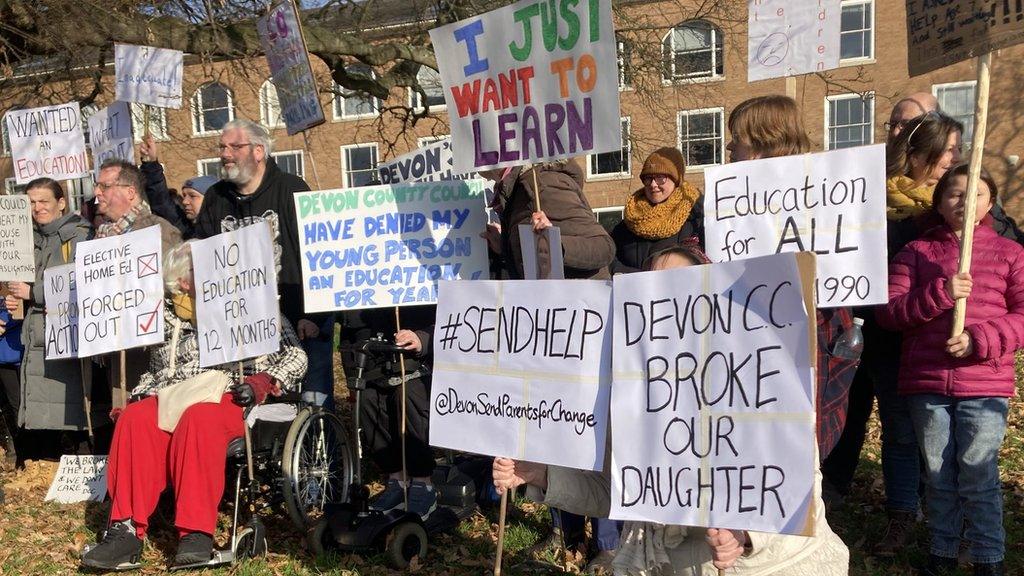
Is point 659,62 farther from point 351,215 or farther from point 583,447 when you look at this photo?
point 583,447

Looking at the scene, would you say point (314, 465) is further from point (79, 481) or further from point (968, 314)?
point (968, 314)

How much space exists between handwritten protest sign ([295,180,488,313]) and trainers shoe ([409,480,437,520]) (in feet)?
3.36

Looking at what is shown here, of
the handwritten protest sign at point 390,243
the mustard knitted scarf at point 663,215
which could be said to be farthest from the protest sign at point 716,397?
the handwritten protest sign at point 390,243

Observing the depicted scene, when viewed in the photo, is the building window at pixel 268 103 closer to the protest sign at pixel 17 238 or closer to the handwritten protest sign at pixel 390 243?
the protest sign at pixel 17 238

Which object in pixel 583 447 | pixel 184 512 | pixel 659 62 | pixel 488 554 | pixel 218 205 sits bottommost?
pixel 488 554

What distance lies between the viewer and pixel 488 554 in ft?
17.6

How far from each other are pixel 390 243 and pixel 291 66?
1787 mm

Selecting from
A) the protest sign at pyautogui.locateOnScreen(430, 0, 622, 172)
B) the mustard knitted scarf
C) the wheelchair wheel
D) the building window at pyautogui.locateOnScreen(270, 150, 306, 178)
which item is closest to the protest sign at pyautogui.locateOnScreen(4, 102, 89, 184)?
the wheelchair wheel

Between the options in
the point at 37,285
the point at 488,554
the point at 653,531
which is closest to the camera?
the point at 653,531

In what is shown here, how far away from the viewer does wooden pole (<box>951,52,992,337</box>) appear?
149 inches

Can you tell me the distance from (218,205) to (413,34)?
26.5 feet

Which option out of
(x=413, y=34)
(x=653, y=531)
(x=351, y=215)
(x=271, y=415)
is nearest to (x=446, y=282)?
(x=653, y=531)

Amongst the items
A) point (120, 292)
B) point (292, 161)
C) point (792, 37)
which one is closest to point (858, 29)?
point (292, 161)

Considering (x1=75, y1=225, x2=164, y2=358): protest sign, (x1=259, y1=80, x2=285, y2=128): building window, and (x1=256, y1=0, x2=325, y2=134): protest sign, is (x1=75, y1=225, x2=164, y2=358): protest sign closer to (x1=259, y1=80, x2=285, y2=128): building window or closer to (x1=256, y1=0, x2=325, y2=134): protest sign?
(x1=256, y1=0, x2=325, y2=134): protest sign
